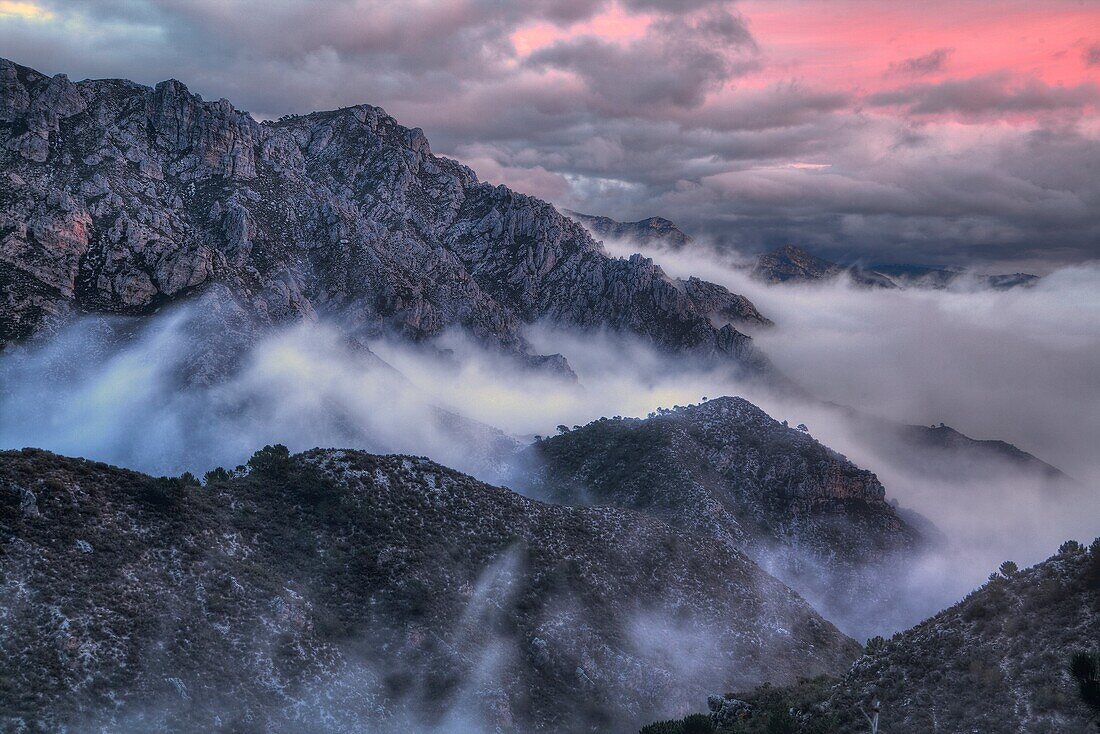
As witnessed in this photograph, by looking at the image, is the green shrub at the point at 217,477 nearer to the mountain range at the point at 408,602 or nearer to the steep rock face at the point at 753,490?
the mountain range at the point at 408,602

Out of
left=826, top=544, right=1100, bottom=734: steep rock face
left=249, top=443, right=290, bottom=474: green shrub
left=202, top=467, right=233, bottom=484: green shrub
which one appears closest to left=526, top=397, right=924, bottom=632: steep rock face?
left=249, top=443, right=290, bottom=474: green shrub

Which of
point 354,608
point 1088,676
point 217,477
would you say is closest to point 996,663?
point 1088,676

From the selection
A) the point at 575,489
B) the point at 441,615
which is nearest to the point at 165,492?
the point at 441,615

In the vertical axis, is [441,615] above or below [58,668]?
below

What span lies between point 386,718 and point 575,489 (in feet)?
331

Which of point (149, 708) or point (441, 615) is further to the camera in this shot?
point (441, 615)

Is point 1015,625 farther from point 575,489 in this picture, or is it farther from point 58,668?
point 575,489

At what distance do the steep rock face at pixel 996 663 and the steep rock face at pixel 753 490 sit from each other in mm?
89965

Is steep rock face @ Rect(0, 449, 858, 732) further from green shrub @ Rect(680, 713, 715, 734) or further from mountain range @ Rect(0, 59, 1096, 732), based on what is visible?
green shrub @ Rect(680, 713, 715, 734)

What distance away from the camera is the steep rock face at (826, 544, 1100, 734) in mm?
33312

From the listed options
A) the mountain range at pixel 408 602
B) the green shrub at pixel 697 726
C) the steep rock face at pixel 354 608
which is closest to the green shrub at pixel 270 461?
the steep rock face at pixel 354 608

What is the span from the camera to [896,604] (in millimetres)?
145875

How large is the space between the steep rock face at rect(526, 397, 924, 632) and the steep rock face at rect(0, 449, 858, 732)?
1806 inches

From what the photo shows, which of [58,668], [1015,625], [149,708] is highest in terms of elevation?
[1015,625]
